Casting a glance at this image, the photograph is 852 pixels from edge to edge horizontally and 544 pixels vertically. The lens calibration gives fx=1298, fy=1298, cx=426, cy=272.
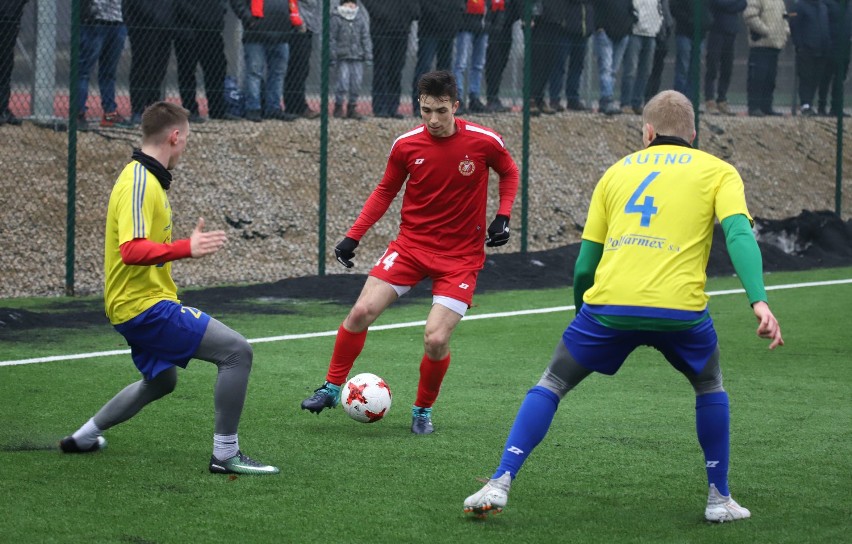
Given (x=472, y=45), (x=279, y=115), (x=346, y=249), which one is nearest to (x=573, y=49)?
(x=472, y=45)

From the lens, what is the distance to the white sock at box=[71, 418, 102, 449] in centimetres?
637

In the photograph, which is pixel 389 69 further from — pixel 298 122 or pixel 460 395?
pixel 460 395

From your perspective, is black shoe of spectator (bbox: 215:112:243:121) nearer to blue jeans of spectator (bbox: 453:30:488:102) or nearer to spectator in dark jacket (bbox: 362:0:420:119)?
spectator in dark jacket (bbox: 362:0:420:119)

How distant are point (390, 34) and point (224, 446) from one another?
9.51 m

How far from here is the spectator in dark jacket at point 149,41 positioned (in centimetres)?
1295

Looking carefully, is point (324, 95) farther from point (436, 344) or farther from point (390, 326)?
point (436, 344)

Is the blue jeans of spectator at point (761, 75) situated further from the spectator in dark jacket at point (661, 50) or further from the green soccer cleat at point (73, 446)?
the green soccer cleat at point (73, 446)

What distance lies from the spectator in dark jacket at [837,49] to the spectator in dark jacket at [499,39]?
18.5ft

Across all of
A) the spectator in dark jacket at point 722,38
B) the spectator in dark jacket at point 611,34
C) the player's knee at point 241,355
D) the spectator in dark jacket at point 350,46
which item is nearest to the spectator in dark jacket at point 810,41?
the spectator in dark jacket at point 722,38

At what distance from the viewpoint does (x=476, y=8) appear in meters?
15.5

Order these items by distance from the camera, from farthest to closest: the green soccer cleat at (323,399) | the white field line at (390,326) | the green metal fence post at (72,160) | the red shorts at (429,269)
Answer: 1. the green metal fence post at (72,160)
2. the white field line at (390,326)
3. the red shorts at (429,269)
4. the green soccer cleat at (323,399)

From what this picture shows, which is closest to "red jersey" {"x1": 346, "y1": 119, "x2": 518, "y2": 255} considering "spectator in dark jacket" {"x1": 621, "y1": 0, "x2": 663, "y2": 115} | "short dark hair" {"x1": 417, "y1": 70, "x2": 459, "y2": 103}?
"short dark hair" {"x1": 417, "y1": 70, "x2": 459, "y2": 103}

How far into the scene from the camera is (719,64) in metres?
18.4

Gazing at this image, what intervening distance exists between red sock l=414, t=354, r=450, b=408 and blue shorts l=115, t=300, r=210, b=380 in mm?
1463
